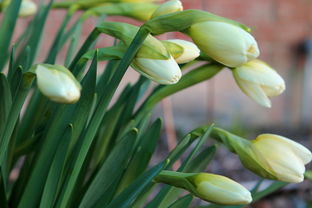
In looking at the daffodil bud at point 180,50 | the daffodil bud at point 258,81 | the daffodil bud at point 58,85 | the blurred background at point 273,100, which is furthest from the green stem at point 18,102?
the blurred background at point 273,100

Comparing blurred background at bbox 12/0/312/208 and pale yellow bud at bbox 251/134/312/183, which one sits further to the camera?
blurred background at bbox 12/0/312/208

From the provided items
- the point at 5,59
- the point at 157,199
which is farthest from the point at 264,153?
the point at 5,59

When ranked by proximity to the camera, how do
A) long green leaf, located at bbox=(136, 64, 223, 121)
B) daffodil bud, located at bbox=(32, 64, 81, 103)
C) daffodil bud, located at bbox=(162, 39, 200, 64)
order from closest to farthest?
daffodil bud, located at bbox=(32, 64, 81, 103)
daffodil bud, located at bbox=(162, 39, 200, 64)
long green leaf, located at bbox=(136, 64, 223, 121)

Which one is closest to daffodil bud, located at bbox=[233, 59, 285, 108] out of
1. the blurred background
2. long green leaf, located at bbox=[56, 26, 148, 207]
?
long green leaf, located at bbox=[56, 26, 148, 207]

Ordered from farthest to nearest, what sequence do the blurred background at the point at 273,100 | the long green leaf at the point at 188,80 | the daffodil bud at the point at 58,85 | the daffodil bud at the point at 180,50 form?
the blurred background at the point at 273,100 < the long green leaf at the point at 188,80 < the daffodil bud at the point at 180,50 < the daffodil bud at the point at 58,85

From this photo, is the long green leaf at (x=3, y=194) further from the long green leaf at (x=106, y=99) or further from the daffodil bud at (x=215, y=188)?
the daffodil bud at (x=215, y=188)

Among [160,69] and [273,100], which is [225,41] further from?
[273,100]

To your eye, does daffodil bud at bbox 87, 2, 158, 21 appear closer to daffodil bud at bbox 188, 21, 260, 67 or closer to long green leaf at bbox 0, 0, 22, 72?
long green leaf at bbox 0, 0, 22, 72
